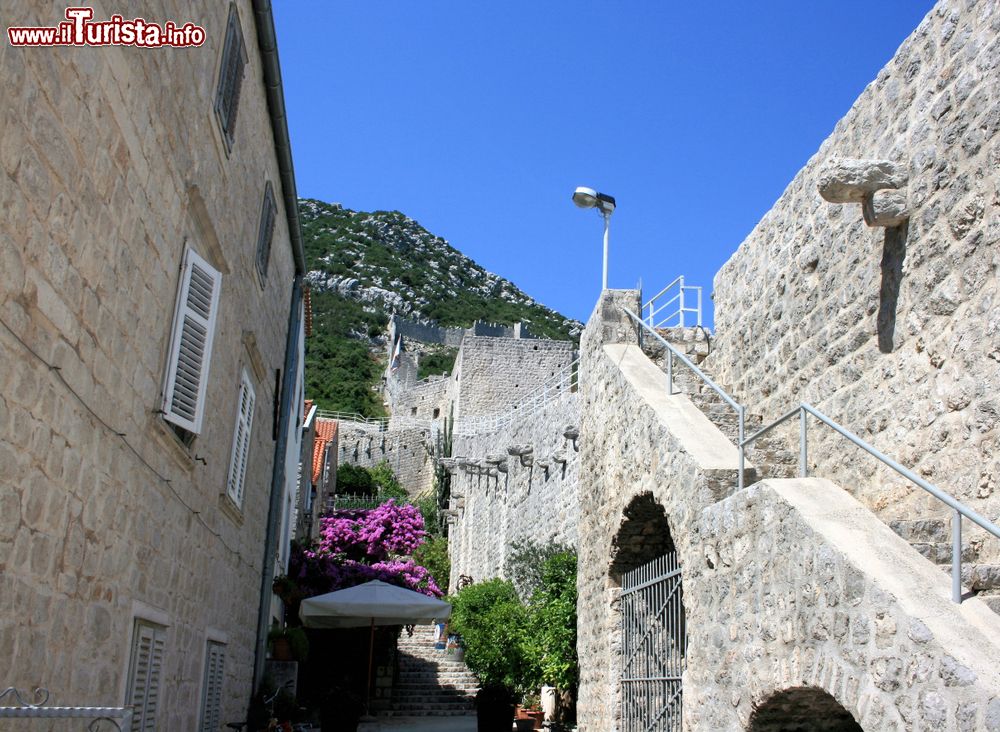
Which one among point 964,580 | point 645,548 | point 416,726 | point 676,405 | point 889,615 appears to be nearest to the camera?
point 889,615

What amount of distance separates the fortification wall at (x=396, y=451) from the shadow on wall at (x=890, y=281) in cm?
4037

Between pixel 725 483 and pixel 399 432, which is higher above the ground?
pixel 399 432

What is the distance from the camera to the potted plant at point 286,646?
12.4 meters

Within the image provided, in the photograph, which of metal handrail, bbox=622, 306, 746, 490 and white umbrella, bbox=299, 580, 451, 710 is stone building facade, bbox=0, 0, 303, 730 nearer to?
metal handrail, bbox=622, 306, 746, 490

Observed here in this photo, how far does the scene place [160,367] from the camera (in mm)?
5211

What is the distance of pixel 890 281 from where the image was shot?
6422 millimetres

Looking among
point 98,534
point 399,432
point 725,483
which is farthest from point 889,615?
point 399,432

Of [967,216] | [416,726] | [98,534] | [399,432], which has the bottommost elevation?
[416,726]

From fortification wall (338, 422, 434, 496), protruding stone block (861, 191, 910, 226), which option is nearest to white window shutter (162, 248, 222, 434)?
protruding stone block (861, 191, 910, 226)

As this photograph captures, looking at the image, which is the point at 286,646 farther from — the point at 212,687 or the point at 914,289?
the point at 914,289

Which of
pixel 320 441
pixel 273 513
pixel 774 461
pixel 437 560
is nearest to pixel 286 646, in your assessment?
pixel 273 513

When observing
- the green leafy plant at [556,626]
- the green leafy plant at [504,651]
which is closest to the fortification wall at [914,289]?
the green leafy plant at [556,626]

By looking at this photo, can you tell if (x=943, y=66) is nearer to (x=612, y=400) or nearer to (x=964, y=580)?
(x=964, y=580)

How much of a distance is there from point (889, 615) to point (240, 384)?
18.7ft
